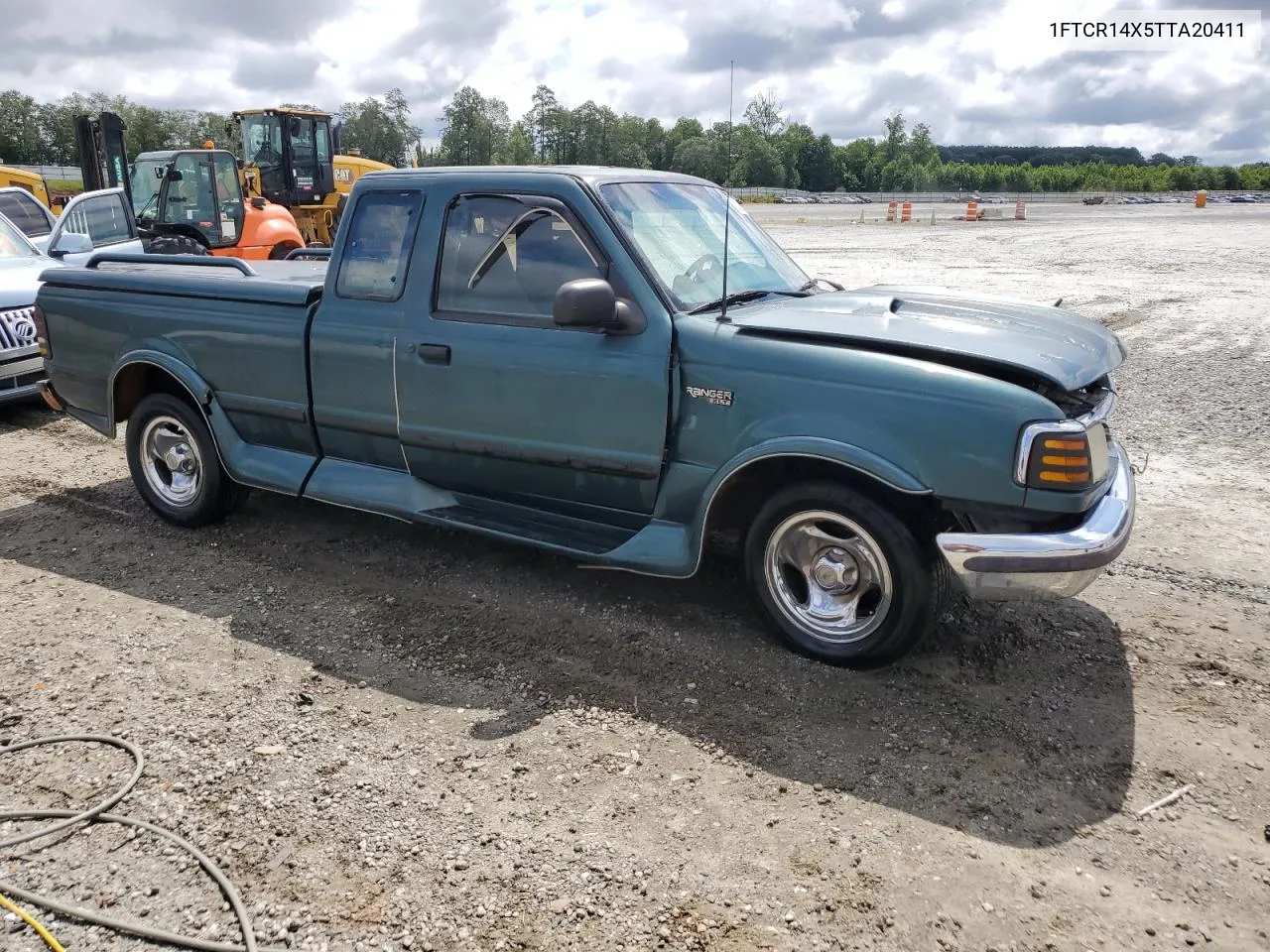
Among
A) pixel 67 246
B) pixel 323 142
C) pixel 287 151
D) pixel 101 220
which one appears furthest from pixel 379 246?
pixel 323 142

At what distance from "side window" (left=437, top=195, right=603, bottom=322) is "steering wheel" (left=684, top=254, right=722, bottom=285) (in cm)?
44

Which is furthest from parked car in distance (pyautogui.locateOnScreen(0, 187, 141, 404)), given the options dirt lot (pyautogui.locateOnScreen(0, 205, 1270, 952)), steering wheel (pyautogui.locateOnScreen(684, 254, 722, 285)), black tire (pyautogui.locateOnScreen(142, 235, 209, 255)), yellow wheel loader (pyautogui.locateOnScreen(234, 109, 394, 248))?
yellow wheel loader (pyautogui.locateOnScreen(234, 109, 394, 248))

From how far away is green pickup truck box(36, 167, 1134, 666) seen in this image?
3627mm

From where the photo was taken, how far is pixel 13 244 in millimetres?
9641

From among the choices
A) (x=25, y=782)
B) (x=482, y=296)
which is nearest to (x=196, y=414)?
(x=482, y=296)

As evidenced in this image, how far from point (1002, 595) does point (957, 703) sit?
1.57 ft

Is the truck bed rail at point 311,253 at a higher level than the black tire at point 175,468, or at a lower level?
higher

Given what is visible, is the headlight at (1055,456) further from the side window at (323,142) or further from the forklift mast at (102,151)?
the side window at (323,142)

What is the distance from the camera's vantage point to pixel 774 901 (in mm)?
2818

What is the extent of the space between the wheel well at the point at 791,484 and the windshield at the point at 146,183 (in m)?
14.1

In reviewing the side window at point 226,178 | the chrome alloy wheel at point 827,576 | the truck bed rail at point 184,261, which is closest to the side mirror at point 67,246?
the truck bed rail at point 184,261

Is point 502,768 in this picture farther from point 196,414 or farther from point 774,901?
point 196,414

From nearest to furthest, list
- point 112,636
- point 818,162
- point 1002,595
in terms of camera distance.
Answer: point 1002,595 < point 112,636 < point 818,162

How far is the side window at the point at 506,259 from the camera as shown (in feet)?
14.4
